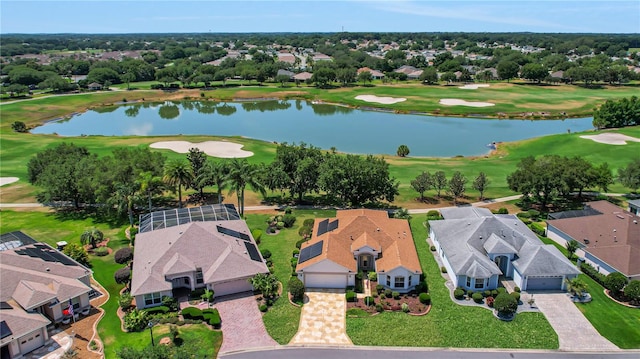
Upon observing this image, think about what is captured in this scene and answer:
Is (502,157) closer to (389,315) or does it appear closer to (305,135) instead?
(305,135)

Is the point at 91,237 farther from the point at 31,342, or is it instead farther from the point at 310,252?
the point at 310,252

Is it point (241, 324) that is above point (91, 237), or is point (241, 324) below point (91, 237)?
below

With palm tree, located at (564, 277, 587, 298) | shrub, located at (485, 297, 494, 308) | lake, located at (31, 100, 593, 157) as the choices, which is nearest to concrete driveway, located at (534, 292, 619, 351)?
palm tree, located at (564, 277, 587, 298)

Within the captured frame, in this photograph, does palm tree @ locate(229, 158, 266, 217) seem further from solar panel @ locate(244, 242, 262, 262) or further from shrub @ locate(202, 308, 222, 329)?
shrub @ locate(202, 308, 222, 329)

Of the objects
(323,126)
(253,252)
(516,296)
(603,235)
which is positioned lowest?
(516,296)

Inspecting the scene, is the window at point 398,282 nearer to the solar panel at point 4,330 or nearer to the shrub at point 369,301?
the shrub at point 369,301

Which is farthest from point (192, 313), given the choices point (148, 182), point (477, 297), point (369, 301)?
point (148, 182)

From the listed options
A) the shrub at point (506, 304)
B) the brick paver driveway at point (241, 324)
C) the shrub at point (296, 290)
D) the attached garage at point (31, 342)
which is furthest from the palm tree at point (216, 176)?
the shrub at point (506, 304)
